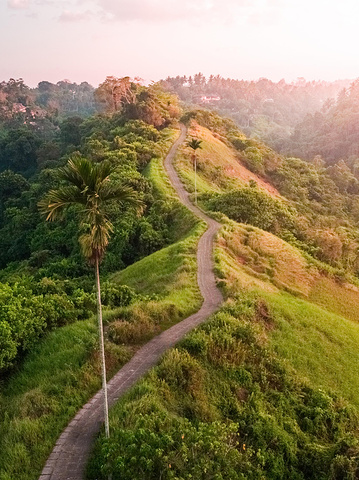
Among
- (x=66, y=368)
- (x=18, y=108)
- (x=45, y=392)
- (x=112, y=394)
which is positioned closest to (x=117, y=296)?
(x=66, y=368)

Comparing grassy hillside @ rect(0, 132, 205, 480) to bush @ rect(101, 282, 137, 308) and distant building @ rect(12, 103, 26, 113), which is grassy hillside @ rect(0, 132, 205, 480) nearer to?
bush @ rect(101, 282, 137, 308)

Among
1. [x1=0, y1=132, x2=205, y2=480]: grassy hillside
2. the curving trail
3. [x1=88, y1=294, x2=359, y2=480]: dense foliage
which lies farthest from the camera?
[x1=0, y1=132, x2=205, y2=480]: grassy hillside

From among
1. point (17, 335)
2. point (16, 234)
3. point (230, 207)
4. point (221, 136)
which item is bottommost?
point (16, 234)

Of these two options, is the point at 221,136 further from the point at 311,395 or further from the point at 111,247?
the point at 311,395

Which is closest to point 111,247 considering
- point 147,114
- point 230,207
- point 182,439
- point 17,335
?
point 230,207

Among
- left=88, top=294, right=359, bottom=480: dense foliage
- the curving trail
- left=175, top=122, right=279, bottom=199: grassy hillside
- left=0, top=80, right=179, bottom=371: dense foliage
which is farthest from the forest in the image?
left=175, top=122, right=279, bottom=199: grassy hillside

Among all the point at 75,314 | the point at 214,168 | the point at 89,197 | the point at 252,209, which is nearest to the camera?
the point at 89,197

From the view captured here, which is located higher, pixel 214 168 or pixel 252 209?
pixel 214 168

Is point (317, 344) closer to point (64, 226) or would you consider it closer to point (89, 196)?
point (89, 196)

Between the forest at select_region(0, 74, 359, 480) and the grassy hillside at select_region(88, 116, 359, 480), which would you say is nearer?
the grassy hillside at select_region(88, 116, 359, 480)
